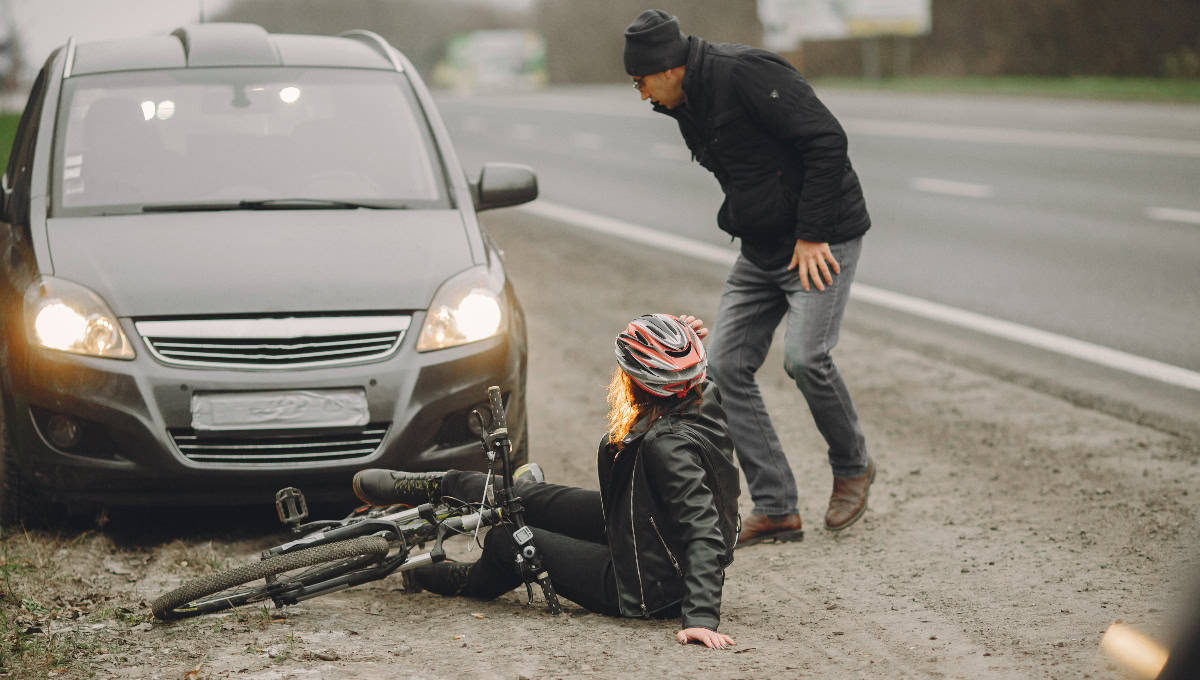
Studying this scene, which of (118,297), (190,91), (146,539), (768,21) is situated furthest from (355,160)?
(768,21)

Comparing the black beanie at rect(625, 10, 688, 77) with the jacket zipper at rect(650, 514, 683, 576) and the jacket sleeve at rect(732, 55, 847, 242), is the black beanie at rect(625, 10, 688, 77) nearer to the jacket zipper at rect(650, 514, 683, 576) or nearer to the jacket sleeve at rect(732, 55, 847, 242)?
the jacket sleeve at rect(732, 55, 847, 242)

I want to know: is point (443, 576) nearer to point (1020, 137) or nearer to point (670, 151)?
point (1020, 137)

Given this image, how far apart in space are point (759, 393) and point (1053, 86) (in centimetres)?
2820

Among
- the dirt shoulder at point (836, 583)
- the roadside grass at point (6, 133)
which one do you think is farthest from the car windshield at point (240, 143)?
the roadside grass at point (6, 133)

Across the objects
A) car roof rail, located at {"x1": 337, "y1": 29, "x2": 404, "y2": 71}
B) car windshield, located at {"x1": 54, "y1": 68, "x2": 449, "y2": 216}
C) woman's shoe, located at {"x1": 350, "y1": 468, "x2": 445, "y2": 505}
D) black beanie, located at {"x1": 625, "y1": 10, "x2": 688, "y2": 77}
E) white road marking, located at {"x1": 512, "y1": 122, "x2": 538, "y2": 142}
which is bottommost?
white road marking, located at {"x1": 512, "y1": 122, "x2": 538, "y2": 142}

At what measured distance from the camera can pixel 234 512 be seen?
5.97m

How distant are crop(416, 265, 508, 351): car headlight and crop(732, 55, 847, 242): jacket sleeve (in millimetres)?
1208

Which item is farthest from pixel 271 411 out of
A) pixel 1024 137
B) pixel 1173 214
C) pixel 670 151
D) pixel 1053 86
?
pixel 1053 86

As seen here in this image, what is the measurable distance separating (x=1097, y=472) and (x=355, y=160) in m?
3.46

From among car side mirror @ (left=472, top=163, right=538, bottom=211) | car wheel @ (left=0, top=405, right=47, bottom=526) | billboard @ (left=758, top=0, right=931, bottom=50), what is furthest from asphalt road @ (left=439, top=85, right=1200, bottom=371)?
billboard @ (left=758, top=0, right=931, bottom=50)

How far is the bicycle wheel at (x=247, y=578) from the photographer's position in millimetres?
4441

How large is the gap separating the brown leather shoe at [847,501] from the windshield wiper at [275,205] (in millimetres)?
2129

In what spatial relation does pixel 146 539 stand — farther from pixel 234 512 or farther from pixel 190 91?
pixel 190 91

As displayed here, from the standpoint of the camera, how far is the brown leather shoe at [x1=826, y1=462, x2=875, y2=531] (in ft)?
18.5
